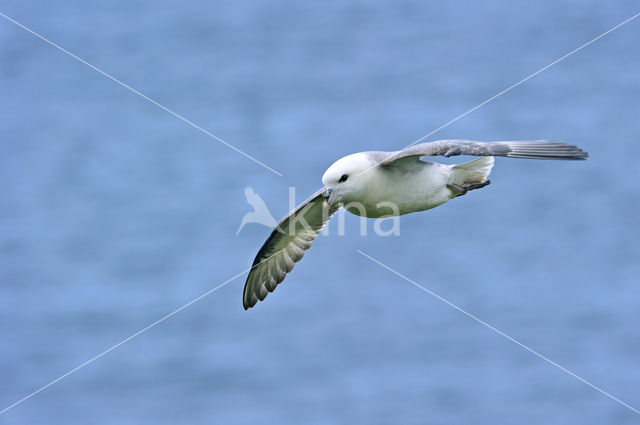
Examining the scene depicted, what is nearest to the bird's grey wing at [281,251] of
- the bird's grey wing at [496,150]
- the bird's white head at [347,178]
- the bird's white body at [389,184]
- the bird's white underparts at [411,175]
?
the bird's white underparts at [411,175]

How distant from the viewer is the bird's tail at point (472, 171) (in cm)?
754

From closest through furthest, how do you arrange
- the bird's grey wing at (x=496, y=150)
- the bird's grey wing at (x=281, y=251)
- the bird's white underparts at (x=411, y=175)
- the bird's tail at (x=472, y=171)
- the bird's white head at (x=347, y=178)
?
1. the bird's grey wing at (x=496, y=150)
2. the bird's white underparts at (x=411, y=175)
3. the bird's white head at (x=347, y=178)
4. the bird's tail at (x=472, y=171)
5. the bird's grey wing at (x=281, y=251)

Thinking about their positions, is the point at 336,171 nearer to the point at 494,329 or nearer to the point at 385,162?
the point at 385,162

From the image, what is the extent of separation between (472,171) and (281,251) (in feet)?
6.24

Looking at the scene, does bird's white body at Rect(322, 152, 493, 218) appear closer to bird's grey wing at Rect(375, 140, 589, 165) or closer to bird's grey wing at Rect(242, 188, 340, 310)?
bird's grey wing at Rect(375, 140, 589, 165)

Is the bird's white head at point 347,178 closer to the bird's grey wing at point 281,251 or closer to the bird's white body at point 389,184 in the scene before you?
the bird's white body at point 389,184

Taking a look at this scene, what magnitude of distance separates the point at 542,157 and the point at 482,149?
1.26 feet

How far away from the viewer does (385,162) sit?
707cm

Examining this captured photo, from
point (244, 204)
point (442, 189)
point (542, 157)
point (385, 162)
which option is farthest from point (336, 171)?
point (244, 204)

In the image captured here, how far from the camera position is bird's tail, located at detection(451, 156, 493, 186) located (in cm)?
754

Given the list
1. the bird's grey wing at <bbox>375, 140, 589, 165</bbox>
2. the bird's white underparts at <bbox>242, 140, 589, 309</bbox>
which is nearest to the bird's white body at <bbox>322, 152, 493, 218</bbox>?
the bird's white underparts at <bbox>242, 140, 589, 309</bbox>

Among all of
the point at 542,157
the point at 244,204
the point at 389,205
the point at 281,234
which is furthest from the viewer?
the point at 244,204

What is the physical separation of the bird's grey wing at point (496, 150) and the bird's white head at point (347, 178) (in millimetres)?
147

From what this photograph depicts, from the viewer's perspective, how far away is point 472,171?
7.63 meters
